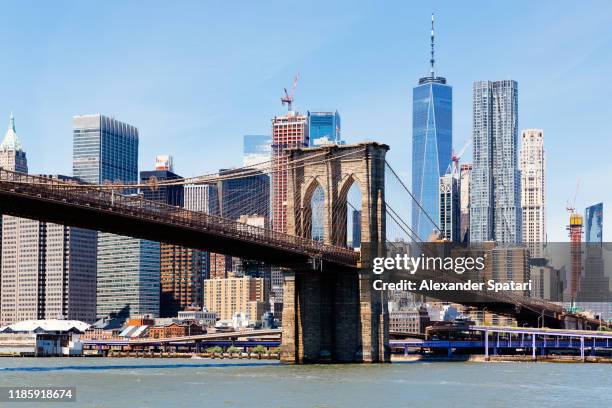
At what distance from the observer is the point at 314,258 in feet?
224

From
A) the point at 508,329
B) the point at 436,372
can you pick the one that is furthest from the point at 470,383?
the point at 508,329

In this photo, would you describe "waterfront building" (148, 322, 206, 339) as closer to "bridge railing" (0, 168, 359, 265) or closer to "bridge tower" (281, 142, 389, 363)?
"bridge tower" (281, 142, 389, 363)

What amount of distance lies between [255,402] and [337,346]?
30570mm

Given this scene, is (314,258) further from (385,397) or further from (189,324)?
(189,324)

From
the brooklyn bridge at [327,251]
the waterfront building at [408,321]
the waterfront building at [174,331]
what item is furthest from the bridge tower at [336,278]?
the waterfront building at [408,321]

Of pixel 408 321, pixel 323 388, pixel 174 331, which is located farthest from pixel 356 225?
pixel 323 388

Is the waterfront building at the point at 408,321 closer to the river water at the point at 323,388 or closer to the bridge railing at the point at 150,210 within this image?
the bridge railing at the point at 150,210

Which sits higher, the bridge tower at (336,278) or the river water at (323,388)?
the bridge tower at (336,278)

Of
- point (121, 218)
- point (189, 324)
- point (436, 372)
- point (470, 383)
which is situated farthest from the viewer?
point (189, 324)

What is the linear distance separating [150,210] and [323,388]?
1769 cm

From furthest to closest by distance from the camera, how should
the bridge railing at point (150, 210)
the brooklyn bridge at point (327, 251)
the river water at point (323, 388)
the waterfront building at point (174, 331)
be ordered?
the waterfront building at point (174, 331) → the brooklyn bridge at point (327, 251) → the bridge railing at point (150, 210) → the river water at point (323, 388)

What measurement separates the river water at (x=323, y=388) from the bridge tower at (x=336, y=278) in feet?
17.2

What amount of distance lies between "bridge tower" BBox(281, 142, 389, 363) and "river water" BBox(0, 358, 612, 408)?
5.25m

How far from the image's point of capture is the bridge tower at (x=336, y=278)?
7200cm
